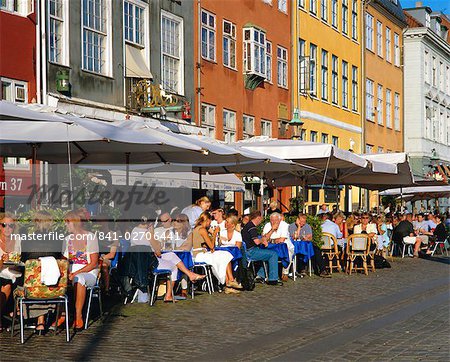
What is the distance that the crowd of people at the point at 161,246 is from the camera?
12.3m

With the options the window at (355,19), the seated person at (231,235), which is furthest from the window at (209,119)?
the window at (355,19)

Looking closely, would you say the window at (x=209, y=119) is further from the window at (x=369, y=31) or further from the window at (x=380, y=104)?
the window at (x=380, y=104)

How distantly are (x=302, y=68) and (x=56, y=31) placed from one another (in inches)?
715

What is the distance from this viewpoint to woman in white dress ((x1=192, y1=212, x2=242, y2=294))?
54.6 ft

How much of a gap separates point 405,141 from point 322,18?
18574mm

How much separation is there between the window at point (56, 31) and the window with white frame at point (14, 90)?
131 centimetres

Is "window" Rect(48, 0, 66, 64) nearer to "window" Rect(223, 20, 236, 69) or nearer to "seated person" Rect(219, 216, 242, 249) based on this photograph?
"seated person" Rect(219, 216, 242, 249)

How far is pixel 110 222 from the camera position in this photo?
1539 centimetres

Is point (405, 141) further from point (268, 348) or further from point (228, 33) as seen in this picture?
point (268, 348)

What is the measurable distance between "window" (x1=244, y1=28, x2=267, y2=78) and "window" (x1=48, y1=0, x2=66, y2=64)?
39.3 ft

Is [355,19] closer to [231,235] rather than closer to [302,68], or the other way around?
[302,68]

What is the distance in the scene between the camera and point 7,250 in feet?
40.9

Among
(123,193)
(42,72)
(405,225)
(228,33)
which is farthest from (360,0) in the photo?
(123,193)

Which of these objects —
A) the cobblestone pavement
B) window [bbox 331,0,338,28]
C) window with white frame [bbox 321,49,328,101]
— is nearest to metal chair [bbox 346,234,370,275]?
the cobblestone pavement
